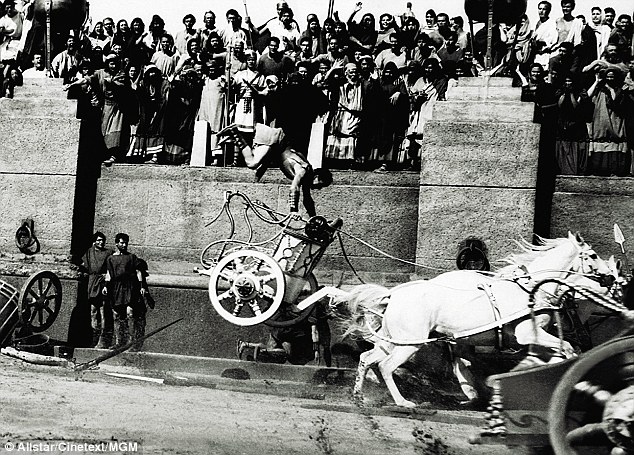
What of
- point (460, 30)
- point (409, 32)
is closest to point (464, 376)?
point (409, 32)

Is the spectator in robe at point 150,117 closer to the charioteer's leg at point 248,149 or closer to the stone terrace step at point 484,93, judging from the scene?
the charioteer's leg at point 248,149

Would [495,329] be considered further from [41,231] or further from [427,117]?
[41,231]

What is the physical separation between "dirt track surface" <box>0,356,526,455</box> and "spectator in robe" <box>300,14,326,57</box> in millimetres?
6380

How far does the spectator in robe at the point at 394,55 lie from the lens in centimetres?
1712

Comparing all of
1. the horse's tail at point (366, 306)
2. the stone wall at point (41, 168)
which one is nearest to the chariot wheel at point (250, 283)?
the horse's tail at point (366, 306)

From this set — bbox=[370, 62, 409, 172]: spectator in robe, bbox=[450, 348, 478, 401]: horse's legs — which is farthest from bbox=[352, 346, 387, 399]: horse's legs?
bbox=[370, 62, 409, 172]: spectator in robe

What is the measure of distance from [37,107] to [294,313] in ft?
18.4

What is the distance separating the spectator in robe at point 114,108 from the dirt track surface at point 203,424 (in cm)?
508

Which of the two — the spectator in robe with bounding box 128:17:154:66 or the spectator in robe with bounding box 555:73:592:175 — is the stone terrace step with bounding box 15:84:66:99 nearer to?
the spectator in robe with bounding box 128:17:154:66

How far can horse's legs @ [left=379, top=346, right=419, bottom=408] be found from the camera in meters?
13.0

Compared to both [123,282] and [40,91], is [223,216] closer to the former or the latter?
[123,282]

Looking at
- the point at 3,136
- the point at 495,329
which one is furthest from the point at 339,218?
the point at 3,136

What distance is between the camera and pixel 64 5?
18.0 meters

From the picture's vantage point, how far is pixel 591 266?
12930mm
